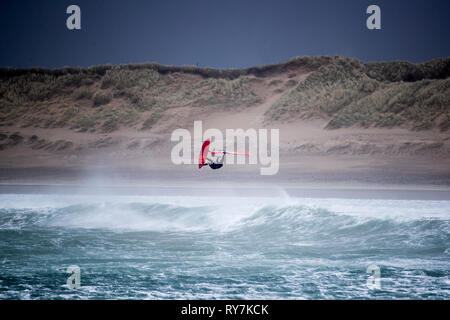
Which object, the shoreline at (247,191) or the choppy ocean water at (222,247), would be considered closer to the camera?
the choppy ocean water at (222,247)

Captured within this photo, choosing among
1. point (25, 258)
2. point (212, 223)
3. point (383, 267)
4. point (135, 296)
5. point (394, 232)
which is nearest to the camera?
point (135, 296)

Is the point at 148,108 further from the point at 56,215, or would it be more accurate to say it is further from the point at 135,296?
the point at 135,296

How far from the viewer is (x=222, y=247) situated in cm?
1119

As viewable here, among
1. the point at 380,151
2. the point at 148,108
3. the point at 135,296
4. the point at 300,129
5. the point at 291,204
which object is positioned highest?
the point at 148,108

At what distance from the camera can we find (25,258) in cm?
1034

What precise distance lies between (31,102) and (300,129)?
22300mm

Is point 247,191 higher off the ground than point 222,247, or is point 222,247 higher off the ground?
point 247,191

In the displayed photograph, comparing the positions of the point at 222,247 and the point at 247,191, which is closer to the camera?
the point at 222,247

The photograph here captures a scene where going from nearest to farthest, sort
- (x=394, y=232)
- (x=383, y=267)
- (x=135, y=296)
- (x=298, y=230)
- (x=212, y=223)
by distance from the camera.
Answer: (x=135, y=296) → (x=383, y=267) → (x=394, y=232) → (x=298, y=230) → (x=212, y=223)

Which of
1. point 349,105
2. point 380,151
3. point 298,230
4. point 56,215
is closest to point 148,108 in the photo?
point 349,105

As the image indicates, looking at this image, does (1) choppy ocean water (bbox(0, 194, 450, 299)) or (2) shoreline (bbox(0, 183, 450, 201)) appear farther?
(2) shoreline (bbox(0, 183, 450, 201))

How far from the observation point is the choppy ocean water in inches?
319

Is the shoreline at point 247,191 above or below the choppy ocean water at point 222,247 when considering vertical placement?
above

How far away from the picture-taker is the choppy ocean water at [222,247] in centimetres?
811
